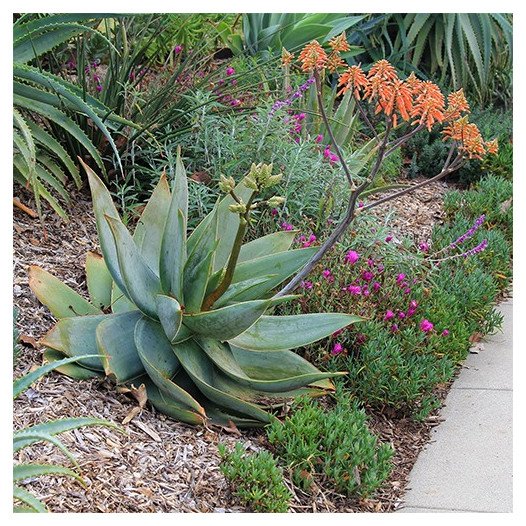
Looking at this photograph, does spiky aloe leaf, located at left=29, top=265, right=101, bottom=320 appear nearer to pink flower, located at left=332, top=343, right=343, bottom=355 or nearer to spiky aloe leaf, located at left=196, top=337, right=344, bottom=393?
spiky aloe leaf, located at left=196, top=337, right=344, bottom=393

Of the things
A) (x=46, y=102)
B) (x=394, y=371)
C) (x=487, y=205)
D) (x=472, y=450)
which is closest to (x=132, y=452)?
(x=394, y=371)

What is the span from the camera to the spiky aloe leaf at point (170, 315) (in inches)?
118

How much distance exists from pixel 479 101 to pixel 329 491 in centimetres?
557

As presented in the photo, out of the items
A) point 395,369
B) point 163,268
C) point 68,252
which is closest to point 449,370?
point 395,369

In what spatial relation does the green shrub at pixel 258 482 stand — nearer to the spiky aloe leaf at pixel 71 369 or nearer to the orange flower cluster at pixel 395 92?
the spiky aloe leaf at pixel 71 369

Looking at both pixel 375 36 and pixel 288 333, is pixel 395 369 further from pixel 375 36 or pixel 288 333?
pixel 375 36

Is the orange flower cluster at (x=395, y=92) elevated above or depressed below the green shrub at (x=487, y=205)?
above

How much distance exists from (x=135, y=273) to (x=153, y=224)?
1.60 feet

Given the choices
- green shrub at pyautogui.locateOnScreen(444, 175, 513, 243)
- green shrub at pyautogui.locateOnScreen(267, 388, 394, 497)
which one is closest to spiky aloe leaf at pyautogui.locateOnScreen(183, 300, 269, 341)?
green shrub at pyautogui.locateOnScreen(267, 388, 394, 497)

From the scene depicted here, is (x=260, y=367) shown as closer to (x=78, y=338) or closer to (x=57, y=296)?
(x=78, y=338)

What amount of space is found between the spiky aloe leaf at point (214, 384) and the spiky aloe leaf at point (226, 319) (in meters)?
0.12

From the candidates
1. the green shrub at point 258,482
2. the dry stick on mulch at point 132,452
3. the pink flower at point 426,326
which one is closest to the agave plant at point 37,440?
the dry stick on mulch at point 132,452

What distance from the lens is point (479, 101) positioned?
7617 millimetres

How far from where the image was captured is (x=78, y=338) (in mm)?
3229
